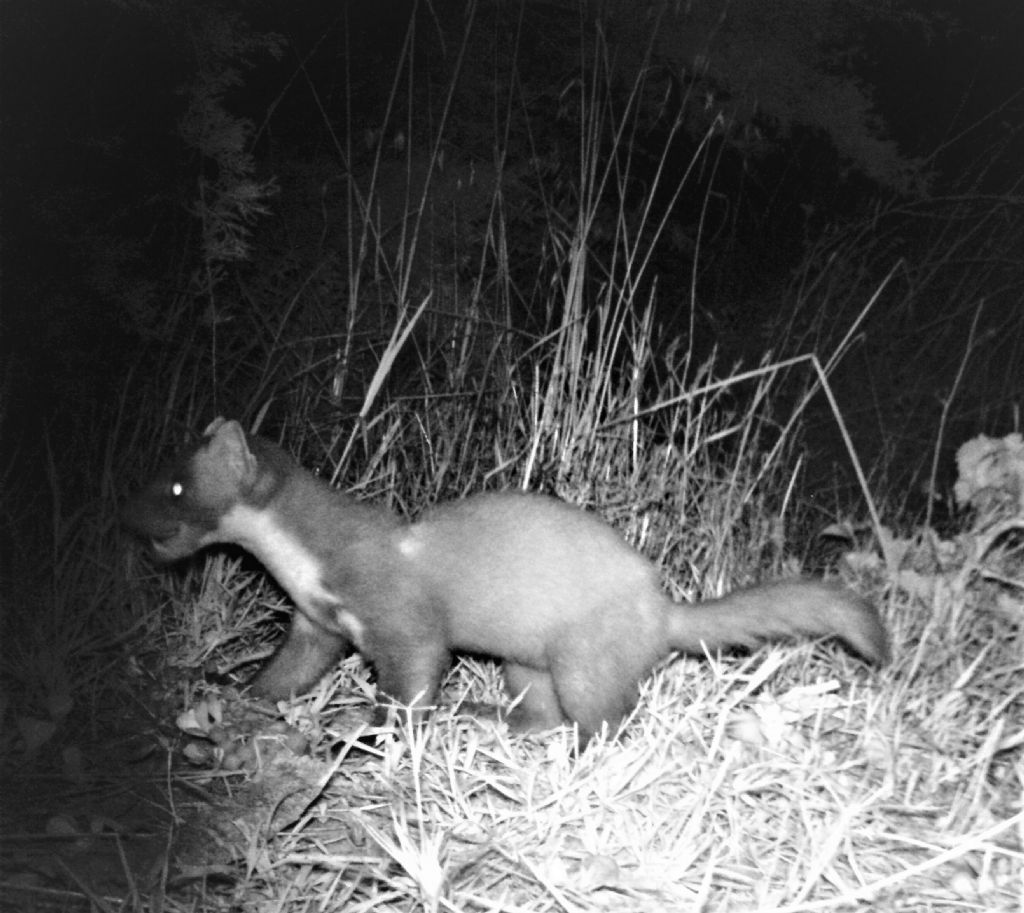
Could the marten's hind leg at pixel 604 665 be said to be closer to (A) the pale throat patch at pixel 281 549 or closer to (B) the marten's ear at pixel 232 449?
(A) the pale throat patch at pixel 281 549

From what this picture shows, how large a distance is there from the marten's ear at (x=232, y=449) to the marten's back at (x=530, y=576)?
1.51ft

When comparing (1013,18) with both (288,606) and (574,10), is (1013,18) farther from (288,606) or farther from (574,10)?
(288,606)

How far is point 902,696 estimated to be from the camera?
3209 mm

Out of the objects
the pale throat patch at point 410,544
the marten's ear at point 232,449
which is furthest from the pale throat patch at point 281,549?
the pale throat patch at point 410,544

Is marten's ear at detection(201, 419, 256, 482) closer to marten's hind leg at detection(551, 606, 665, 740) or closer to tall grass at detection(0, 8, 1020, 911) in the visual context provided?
tall grass at detection(0, 8, 1020, 911)

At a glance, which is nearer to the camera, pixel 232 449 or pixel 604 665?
pixel 604 665

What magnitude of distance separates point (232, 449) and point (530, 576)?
857 millimetres

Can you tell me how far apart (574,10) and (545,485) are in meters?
2.25

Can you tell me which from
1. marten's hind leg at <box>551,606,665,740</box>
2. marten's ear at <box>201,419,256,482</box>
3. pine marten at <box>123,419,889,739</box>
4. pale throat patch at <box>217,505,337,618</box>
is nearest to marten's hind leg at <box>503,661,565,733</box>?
pine marten at <box>123,419,889,739</box>

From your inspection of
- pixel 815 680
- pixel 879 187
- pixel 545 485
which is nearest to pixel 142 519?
pixel 545 485

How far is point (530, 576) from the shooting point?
3.08 m

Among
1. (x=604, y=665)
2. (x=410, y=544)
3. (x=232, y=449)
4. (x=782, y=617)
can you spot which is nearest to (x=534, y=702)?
(x=604, y=665)

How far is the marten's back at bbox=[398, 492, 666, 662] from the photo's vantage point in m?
3.03

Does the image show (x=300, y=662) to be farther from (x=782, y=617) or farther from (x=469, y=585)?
(x=782, y=617)
